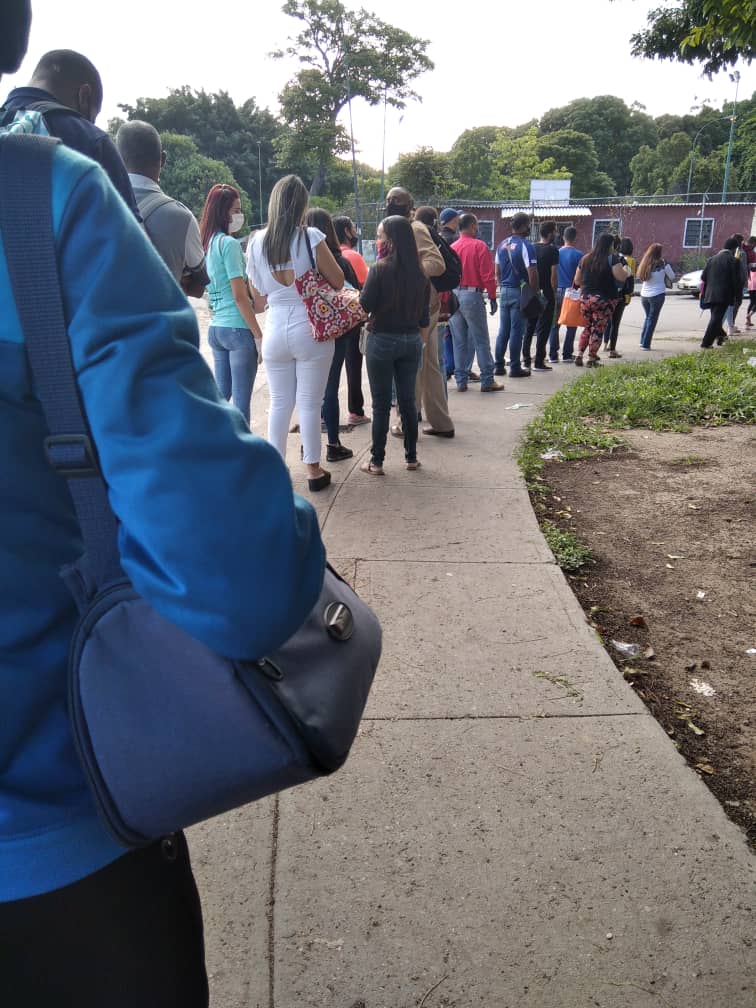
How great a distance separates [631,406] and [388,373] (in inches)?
146

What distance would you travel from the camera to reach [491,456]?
6.93 m

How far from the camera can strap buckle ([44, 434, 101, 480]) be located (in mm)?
931

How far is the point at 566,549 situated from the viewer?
16.2 ft

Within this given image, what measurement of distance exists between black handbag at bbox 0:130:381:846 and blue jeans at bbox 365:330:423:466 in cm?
493

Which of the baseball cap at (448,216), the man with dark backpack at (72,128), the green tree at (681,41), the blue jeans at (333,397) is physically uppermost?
the green tree at (681,41)

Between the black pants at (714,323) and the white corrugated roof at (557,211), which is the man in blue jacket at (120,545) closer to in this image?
the black pants at (714,323)

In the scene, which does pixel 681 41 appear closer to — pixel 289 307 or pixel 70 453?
pixel 289 307

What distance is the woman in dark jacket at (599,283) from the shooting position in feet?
36.4

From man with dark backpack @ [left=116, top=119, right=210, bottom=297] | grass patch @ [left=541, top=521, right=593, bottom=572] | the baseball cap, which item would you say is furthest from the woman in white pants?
the baseball cap

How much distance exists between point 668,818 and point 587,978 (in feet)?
2.20

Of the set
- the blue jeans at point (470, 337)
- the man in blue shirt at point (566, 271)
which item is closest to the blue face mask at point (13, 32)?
the blue jeans at point (470, 337)

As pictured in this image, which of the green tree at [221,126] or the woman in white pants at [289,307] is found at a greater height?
the green tree at [221,126]

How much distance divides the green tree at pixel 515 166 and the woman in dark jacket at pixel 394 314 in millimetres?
65363

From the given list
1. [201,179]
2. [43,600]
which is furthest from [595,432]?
[201,179]
